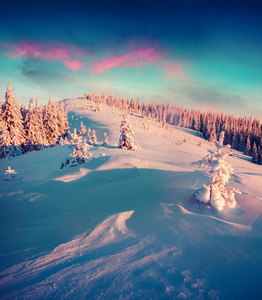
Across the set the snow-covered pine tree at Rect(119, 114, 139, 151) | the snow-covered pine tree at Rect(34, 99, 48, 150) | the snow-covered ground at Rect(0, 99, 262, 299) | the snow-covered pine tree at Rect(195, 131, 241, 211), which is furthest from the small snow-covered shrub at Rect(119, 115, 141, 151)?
the snow-covered pine tree at Rect(34, 99, 48, 150)

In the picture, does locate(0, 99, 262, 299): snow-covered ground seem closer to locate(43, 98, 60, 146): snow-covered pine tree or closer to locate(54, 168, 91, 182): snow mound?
locate(54, 168, 91, 182): snow mound

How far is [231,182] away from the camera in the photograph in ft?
25.7

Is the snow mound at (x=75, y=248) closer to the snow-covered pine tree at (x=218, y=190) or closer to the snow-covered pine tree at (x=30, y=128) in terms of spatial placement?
the snow-covered pine tree at (x=218, y=190)

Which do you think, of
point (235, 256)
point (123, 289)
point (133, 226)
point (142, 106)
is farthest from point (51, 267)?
point (142, 106)

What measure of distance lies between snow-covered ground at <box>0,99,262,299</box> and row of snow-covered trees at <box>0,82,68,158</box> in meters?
26.1

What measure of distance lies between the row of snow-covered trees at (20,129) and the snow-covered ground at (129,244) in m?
26.1

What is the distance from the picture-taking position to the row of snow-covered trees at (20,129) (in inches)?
1092

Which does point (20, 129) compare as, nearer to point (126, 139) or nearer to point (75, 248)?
point (126, 139)

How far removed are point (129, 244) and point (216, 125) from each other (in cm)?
12192

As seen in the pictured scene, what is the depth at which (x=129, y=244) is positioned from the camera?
380 cm

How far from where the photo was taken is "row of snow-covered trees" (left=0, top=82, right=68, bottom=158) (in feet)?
91.0

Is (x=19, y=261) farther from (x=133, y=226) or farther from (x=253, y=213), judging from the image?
(x=253, y=213)

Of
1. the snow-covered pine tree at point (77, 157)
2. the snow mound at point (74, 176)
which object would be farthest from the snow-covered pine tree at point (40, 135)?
the snow mound at point (74, 176)

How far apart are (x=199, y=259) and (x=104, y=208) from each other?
3355 mm
